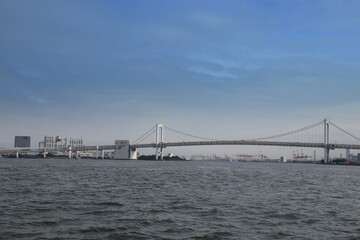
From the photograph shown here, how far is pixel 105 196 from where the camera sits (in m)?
17.6

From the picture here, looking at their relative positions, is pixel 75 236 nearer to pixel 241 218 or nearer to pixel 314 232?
pixel 241 218

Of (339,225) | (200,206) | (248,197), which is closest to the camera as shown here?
(339,225)

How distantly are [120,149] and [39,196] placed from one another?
412ft

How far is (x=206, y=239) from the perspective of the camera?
9.96 meters

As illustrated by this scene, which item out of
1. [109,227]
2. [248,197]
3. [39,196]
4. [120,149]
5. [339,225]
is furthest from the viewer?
[120,149]

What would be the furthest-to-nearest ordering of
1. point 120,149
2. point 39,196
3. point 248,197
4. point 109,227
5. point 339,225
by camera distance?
1. point 120,149
2. point 248,197
3. point 39,196
4. point 339,225
5. point 109,227

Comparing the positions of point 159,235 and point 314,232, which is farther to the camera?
point 314,232

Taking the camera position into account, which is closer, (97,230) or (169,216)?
(97,230)

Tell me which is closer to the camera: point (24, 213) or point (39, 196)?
point (24, 213)

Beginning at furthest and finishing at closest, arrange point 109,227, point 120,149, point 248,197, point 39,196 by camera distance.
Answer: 1. point 120,149
2. point 248,197
3. point 39,196
4. point 109,227

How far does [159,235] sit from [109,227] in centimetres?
159

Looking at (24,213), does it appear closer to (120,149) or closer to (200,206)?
(200,206)

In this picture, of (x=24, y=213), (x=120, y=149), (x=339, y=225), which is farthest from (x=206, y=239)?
(x=120, y=149)

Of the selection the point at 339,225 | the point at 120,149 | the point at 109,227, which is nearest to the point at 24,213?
the point at 109,227
